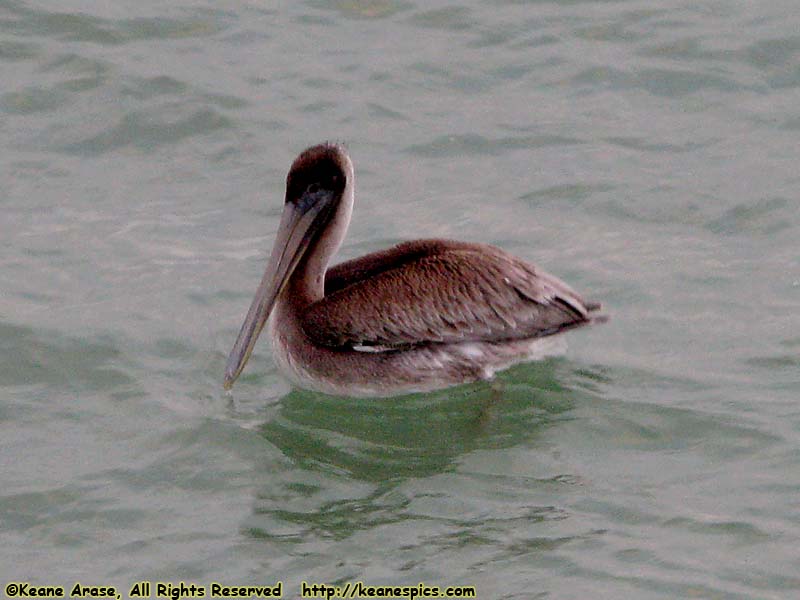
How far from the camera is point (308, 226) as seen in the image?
26.9 ft

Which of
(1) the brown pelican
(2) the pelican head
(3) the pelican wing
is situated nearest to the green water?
(1) the brown pelican

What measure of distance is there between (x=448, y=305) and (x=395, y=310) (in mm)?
264

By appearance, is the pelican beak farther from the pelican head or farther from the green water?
the green water

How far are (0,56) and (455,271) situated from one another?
4883 millimetres

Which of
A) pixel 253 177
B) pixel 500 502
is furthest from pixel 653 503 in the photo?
pixel 253 177

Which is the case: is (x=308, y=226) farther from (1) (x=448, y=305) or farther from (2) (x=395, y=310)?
(1) (x=448, y=305)

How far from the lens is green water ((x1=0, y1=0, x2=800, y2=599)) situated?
670cm

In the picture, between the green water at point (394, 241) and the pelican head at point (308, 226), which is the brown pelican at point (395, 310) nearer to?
the pelican head at point (308, 226)

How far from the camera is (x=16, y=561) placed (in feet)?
21.4

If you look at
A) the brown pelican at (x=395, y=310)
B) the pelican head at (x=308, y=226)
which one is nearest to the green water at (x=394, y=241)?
the brown pelican at (x=395, y=310)

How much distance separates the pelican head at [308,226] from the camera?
8062 mm

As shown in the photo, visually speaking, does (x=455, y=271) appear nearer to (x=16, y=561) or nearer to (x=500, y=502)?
(x=500, y=502)

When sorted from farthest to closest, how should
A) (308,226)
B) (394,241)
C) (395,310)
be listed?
(394,241)
(308,226)
(395,310)

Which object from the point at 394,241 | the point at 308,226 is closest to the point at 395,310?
the point at 308,226
